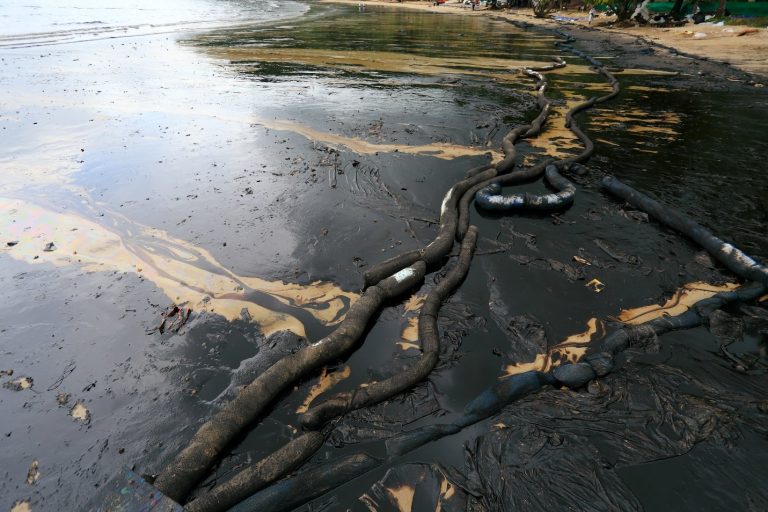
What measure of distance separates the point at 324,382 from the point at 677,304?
4.26m

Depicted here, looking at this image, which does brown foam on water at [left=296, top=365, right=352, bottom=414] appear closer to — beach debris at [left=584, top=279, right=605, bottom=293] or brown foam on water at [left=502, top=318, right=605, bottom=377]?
brown foam on water at [left=502, top=318, right=605, bottom=377]

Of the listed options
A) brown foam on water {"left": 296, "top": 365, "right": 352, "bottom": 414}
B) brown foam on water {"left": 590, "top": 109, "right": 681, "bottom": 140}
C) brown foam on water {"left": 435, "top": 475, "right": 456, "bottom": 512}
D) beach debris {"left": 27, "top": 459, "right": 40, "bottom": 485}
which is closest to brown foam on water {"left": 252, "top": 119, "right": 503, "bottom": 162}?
brown foam on water {"left": 590, "top": 109, "right": 681, "bottom": 140}

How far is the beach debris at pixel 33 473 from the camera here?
290cm

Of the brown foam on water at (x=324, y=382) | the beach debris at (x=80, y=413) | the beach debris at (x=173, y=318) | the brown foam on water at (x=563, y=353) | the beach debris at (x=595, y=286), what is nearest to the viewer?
the beach debris at (x=80, y=413)

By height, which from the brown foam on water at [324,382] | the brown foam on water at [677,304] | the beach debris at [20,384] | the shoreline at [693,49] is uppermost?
the shoreline at [693,49]

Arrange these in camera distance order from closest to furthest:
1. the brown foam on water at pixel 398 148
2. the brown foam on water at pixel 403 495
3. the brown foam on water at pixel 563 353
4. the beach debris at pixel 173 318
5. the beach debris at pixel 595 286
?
1. the brown foam on water at pixel 403 495
2. the brown foam on water at pixel 563 353
3. the beach debris at pixel 173 318
4. the beach debris at pixel 595 286
5. the brown foam on water at pixel 398 148

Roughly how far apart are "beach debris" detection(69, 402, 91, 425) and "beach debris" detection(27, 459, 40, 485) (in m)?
0.38

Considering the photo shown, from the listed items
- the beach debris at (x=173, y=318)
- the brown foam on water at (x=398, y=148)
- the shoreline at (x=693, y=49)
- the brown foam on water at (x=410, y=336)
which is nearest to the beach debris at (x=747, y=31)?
the shoreline at (x=693, y=49)

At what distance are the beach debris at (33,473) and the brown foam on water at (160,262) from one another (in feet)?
6.19

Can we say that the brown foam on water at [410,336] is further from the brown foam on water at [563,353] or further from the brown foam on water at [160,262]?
the brown foam on water at [563,353]

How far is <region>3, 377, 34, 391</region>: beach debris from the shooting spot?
3.59 meters

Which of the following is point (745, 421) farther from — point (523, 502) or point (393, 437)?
Answer: point (393, 437)

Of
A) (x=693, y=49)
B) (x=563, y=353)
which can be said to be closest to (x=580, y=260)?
(x=563, y=353)

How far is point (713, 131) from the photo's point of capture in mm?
9547
